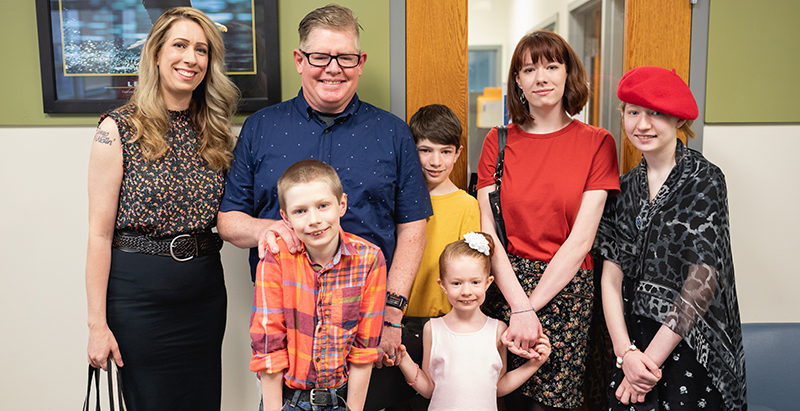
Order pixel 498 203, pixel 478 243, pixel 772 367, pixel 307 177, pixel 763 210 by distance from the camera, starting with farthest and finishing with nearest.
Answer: pixel 763 210
pixel 772 367
pixel 498 203
pixel 478 243
pixel 307 177

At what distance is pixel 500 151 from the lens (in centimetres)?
190

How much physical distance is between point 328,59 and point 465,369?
1173 millimetres

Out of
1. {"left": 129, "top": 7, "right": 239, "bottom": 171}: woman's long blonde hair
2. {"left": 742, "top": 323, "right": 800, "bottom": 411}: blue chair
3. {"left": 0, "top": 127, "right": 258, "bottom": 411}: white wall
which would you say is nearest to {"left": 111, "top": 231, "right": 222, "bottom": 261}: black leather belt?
{"left": 129, "top": 7, "right": 239, "bottom": 171}: woman's long blonde hair

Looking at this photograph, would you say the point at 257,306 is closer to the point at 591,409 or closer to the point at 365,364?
the point at 365,364

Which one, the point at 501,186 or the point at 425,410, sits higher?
the point at 501,186

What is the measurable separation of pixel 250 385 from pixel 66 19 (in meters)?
1.84

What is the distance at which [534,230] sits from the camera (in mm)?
1792

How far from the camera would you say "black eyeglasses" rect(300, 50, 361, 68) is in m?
1.66

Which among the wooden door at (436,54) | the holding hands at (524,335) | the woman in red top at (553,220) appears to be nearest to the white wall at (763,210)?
the woman in red top at (553,220)

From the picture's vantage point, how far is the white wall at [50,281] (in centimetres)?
222

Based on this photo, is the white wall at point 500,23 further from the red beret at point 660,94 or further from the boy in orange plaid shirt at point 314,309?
the boy in orange plaid shirt at point 314,309

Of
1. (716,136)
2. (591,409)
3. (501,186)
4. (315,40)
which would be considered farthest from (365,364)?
(716,136)

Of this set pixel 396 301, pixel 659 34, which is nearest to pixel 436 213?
pixel 396 301

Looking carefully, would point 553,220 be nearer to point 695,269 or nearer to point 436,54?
point 695,269
